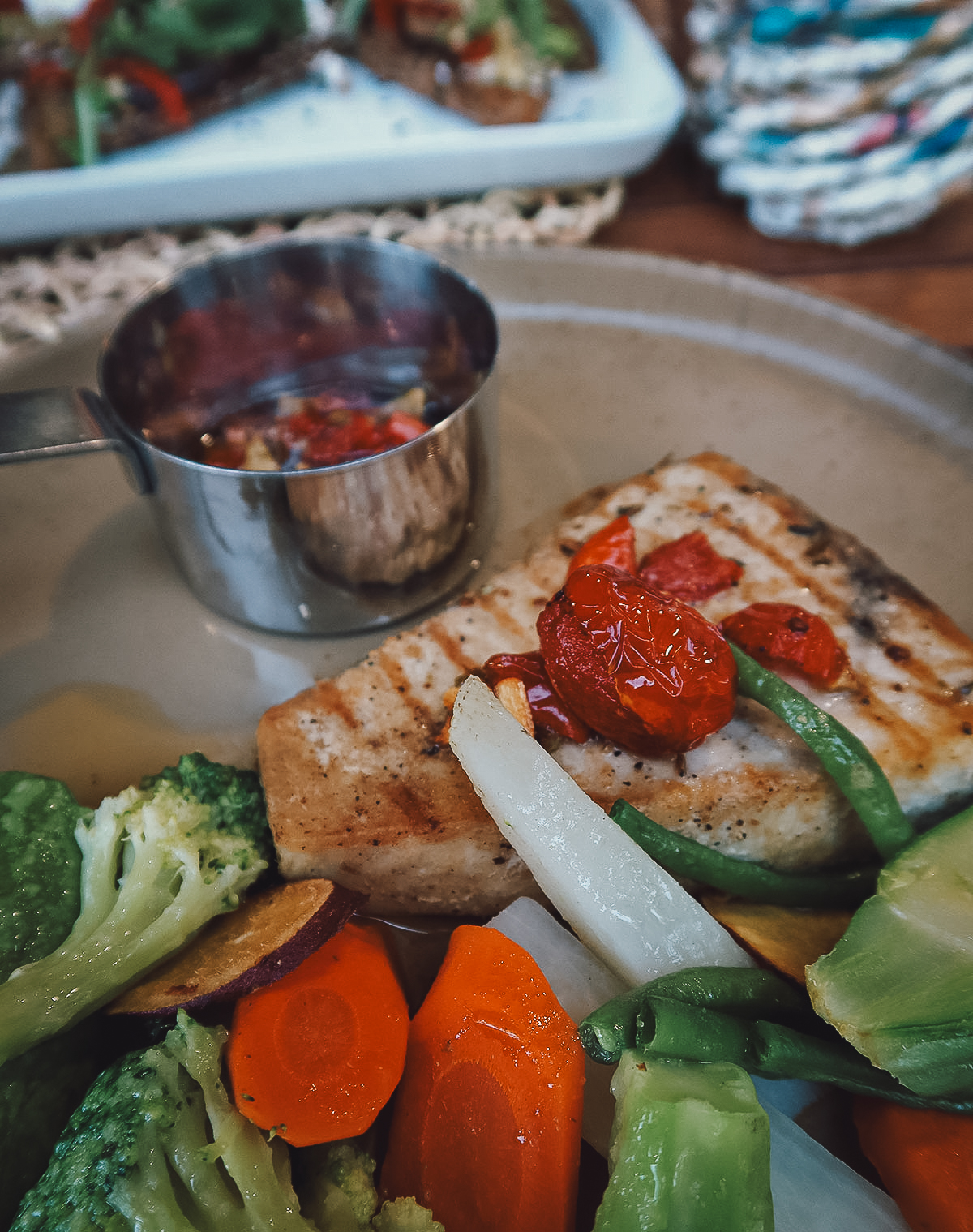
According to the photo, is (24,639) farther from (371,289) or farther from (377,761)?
(371,289)

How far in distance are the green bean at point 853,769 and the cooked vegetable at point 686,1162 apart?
Answer: 2.08 feet

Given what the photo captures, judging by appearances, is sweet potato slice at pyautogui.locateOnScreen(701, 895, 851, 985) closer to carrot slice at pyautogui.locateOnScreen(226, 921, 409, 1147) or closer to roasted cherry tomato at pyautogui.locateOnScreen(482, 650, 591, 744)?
roasted cherry tomato at pyautogui.locateOnScreen(482, 650, 591, 744)

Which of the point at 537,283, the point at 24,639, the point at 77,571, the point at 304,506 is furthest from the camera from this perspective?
the point at 537,283

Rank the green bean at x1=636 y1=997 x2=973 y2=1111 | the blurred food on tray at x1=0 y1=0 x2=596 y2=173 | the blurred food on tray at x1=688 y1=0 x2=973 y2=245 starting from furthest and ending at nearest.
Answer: the blurred food on tray at x1=0 y1=0 x2=596 y2=173, the blurred food on tray at x1=688 y1=0 x2=973 y2=245, the green bean at x1=636 y1=997 x2=973 y2=1111

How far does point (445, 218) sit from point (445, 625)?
2.20 meters

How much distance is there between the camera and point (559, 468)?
281 cm

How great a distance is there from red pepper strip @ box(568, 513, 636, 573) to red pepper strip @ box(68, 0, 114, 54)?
333 centimetres

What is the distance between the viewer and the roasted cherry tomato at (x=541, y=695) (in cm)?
185

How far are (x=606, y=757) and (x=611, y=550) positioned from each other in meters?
0.55

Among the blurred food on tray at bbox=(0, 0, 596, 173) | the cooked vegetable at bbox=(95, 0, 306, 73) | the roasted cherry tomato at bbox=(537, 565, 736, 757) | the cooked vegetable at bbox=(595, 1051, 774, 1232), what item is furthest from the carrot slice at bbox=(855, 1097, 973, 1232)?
the cooked vegetable at bbox=(95, 0, 306, 73)

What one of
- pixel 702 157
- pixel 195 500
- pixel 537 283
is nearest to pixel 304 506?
pixel 195 500

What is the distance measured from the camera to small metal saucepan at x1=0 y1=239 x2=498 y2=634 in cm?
212

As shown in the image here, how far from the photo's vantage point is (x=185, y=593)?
2.55 meters

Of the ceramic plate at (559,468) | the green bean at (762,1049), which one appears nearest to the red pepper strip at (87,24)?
the ceramic plate at (559,468)
